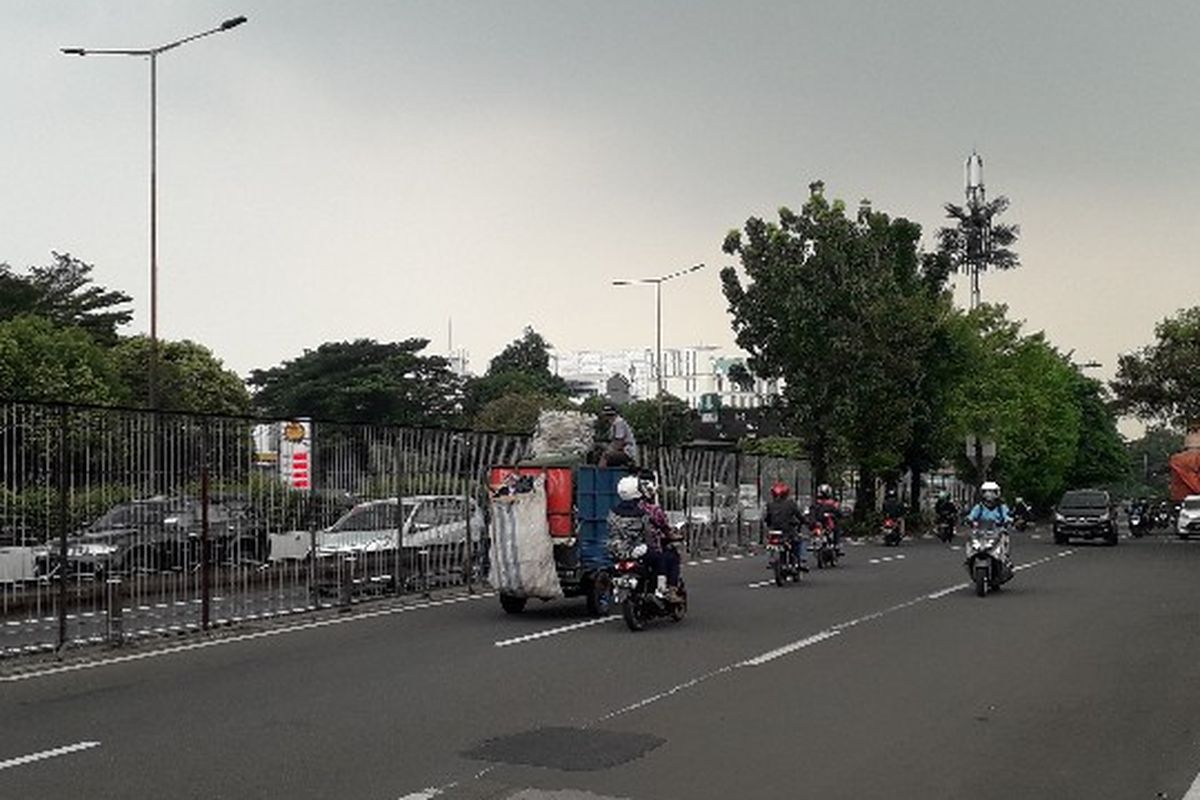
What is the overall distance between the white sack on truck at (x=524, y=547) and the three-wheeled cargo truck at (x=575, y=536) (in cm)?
14

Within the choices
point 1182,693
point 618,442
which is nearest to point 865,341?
point 618,442

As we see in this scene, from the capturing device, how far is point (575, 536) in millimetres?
17750

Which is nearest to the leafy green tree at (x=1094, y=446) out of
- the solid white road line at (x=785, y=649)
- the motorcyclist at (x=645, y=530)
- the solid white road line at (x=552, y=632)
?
the solid white road line at (x=552, y=632)

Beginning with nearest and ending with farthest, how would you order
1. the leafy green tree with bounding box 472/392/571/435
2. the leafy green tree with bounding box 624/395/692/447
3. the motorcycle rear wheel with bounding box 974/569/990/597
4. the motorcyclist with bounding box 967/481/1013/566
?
1. the motorcycle rear wheel with bounding box 974/569/990/597
2. the motorcyclist with bounding box 967/481/1013/566
3. the leafy green tree with bounding box 472/392/571/435
4. the leafy green tree with bounding box 624/395/692/447

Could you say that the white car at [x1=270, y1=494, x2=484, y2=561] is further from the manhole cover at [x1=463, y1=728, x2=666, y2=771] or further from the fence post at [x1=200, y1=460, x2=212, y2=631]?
the manhole cover at [x1=463, y1=728, x2=666, y2=771]

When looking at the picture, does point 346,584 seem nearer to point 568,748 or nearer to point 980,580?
point 980,580

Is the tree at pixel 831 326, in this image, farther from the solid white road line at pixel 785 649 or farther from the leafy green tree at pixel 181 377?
the solid white road line at pixel 785 649

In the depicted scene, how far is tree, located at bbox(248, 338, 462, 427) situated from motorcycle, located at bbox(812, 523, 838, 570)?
147 ft

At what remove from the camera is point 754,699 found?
430 inches

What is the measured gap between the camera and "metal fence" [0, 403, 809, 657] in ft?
46.4

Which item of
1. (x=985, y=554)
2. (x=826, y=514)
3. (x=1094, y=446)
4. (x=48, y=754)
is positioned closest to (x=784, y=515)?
(x=985, y=554)

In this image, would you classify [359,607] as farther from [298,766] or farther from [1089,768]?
[1089,768]

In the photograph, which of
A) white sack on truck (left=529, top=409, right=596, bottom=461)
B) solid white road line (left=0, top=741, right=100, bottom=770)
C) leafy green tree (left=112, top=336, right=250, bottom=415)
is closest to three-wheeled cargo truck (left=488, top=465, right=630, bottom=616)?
white sack on truck (left=529, top=409, right=596, bottom=461)

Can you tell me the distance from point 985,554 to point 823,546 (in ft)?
27.4
